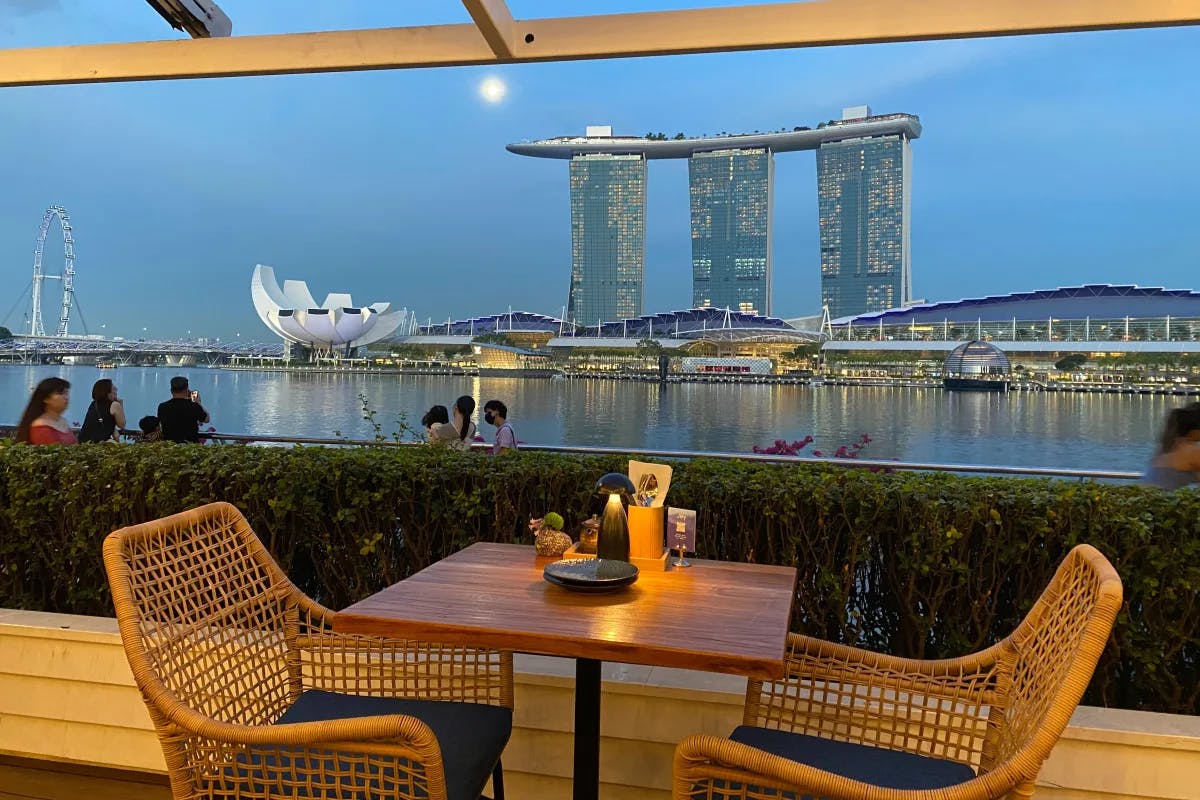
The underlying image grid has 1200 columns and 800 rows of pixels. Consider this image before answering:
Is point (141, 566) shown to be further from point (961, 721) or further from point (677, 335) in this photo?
point (677, 335)

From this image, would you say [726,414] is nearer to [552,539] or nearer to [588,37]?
[588,37]

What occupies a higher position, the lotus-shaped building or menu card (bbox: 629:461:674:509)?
the lotus-shaped building

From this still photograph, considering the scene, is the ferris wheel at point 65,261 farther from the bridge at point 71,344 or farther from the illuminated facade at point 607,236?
the illuminated facade at point 607,236

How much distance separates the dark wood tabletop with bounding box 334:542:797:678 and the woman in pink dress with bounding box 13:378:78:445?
9.39ft

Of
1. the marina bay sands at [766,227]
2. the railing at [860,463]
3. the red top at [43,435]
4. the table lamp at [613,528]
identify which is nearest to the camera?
the table lamp at [613,528]

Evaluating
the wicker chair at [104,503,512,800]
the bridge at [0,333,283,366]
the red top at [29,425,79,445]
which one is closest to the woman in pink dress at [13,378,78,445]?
the red top at [29,425,79,445]

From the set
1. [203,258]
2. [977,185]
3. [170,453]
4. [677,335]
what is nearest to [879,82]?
[977,185]

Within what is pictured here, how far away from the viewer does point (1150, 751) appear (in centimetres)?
158

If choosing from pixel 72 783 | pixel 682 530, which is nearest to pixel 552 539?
pixel 682 530

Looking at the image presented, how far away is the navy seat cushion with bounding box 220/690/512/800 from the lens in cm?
126

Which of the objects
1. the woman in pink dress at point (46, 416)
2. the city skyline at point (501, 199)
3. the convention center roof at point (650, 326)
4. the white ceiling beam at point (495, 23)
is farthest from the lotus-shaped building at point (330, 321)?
the white ceiling beam at point (495, 23)

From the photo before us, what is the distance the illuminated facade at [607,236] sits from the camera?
21688 mm

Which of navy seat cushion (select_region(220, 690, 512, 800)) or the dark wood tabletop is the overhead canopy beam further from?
navy seat cushion (select_region(220, 690, 512, 800))

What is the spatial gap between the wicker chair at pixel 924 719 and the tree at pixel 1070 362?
Answer: 20242mm
